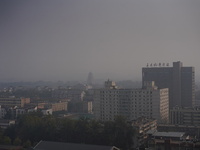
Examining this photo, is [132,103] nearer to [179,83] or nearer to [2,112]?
[179,83]

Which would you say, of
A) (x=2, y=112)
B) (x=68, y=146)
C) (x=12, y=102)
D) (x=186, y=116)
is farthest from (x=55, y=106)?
(x=68, y=146)

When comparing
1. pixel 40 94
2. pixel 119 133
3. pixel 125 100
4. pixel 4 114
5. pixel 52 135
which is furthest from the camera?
pixel 40 94

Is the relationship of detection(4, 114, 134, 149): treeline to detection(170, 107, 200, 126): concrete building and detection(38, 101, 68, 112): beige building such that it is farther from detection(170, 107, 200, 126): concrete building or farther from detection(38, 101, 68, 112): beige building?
detection(38, 101, 68, 112): beige building

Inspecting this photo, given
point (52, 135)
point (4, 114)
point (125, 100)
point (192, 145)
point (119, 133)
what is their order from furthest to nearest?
1. point (4, 114)
2. point (125, 100)
3. point (52, 135)
4. point (119, 133)
5. point (192, 145)

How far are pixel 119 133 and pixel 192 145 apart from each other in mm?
1791

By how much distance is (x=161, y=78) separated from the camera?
1083 cm

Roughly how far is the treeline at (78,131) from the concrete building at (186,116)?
2.91 meters

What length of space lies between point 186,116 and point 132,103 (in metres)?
1.44

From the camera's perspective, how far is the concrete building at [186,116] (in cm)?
775

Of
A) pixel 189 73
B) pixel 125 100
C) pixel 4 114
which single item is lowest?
pixel 4 114

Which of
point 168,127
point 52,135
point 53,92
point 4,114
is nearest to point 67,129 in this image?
point 52,135

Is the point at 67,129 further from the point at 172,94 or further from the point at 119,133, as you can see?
the point at 172,94

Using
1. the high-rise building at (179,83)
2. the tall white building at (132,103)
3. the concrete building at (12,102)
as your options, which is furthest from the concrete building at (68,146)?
the concrete building at (12,102)

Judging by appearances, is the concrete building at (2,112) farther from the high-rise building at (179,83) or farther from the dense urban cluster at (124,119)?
the high-rise building at (179,83)
